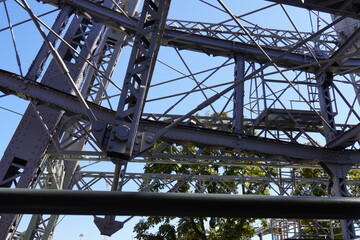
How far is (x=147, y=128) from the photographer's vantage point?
32.0ft

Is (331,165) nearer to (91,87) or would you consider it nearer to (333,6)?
(333,6)

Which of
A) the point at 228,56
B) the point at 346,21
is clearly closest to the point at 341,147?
the point at 228,56

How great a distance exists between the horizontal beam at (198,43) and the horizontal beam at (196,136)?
2.84 metres

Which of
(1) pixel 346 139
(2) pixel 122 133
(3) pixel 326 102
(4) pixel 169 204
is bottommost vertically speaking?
(4) pixel 169 204

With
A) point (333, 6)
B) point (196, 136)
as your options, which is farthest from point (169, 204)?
point (196, 136)

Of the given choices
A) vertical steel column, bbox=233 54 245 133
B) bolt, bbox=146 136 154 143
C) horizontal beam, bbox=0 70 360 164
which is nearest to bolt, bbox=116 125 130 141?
bolt, bbox=146 136 154 143

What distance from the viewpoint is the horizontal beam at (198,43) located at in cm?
1126

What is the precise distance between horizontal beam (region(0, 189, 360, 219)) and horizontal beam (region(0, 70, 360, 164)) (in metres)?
8.19

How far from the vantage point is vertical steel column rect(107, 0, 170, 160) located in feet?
21.9

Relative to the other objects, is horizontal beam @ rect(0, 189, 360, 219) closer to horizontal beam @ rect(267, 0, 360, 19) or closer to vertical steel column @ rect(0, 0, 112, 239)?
horizontal beam @ rect(267, 0, 360, 19)

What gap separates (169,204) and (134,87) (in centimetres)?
624

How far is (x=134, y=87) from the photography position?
23.1 feet

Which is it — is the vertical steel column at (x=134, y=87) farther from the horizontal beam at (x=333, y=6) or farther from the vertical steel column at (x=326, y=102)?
the vertical steel column at (x=326, y=102)

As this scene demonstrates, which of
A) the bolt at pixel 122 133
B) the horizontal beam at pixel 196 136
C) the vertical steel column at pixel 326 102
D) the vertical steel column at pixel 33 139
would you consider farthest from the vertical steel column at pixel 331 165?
the vertical steel column at pixel 33 139
